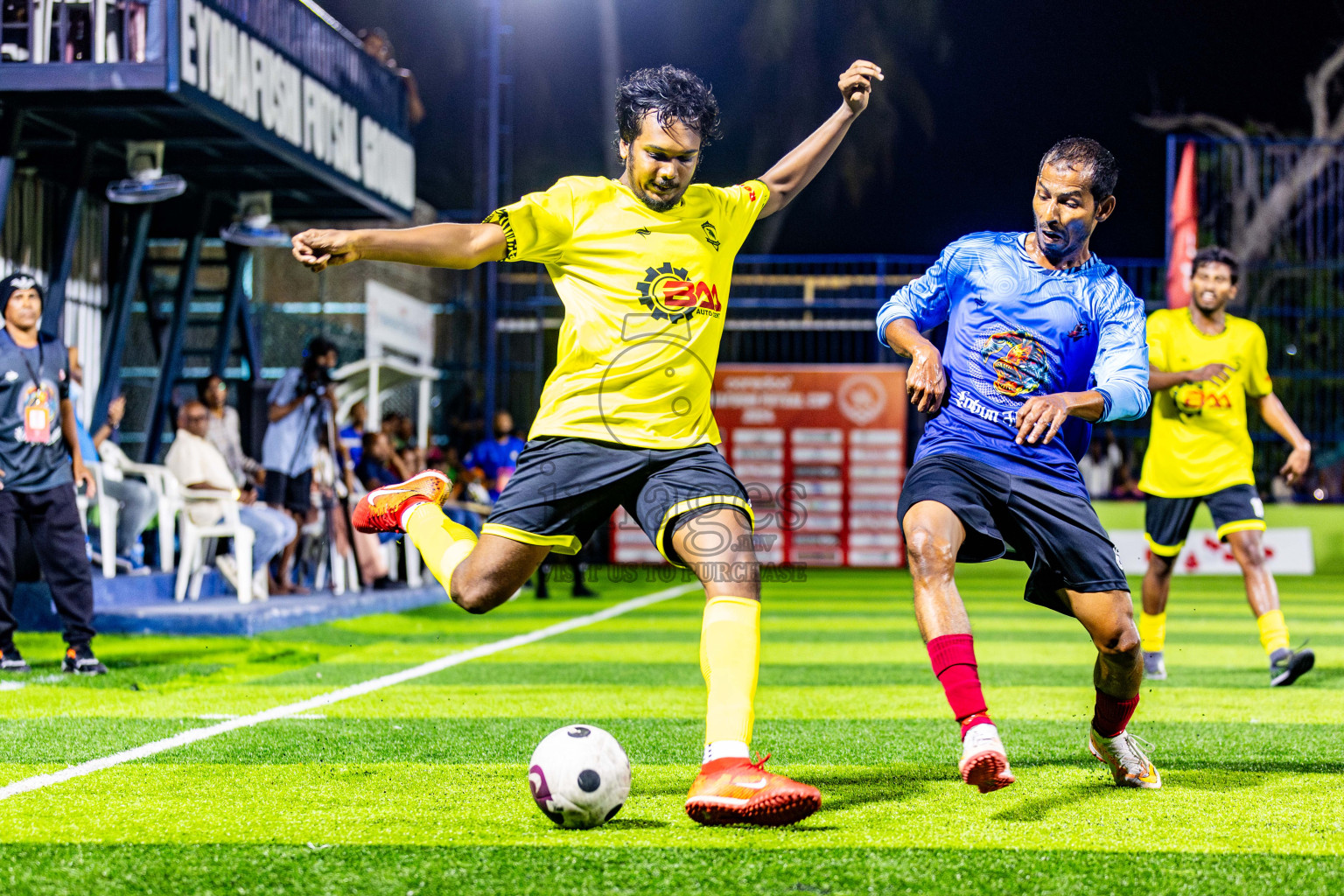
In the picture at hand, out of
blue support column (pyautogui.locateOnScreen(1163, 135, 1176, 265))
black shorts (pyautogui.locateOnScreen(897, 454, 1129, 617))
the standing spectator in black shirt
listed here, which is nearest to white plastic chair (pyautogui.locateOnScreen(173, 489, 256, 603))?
the standing spectator in black shirt

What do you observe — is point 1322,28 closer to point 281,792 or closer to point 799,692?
point 799,692

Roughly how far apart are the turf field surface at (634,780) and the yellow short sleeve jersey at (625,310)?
1185 millimetres

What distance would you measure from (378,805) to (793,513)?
753 inches

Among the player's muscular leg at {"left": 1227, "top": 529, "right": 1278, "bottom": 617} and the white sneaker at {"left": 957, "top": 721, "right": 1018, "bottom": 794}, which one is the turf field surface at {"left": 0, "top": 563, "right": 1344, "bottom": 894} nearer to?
the white sneaker at {"left": 957, "top": 721, "right": 1018, "bottom": 794}

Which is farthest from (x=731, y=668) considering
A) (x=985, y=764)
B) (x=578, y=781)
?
(x=985, y=764)

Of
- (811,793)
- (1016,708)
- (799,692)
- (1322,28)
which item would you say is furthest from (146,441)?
(1322,28)

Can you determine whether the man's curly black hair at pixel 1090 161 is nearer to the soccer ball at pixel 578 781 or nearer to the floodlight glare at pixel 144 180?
the soccer ball at pixel 578 781

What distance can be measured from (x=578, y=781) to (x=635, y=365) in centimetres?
125

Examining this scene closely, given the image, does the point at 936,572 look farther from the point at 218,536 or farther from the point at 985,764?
the point at 218,536

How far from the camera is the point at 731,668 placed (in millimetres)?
4184

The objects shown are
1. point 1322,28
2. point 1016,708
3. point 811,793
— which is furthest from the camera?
point 1322,28

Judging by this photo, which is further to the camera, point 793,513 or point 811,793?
point 793,513

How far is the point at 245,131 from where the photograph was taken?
12227mm

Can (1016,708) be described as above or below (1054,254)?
below
